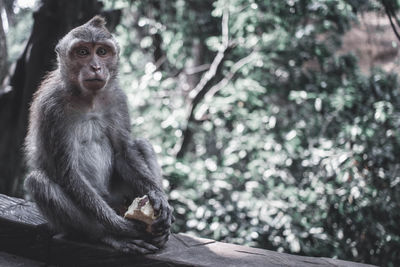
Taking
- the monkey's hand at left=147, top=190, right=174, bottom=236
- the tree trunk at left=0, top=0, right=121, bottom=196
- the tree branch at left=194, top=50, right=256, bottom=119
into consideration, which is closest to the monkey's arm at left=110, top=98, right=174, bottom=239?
the monkey's hand at left=147, top=190, right=174, bottom=236

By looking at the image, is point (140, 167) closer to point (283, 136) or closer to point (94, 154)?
point (94, 154)

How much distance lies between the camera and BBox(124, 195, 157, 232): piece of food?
2.74 meters

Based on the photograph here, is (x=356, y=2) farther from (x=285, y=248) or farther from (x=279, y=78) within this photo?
(x=285, y=248)

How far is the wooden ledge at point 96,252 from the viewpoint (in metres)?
2.68

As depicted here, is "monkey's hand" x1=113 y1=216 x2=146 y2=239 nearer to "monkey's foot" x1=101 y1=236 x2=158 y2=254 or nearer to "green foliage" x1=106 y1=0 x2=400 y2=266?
"monkey's foot" x1=101 y1=236 x2=158 y2=254

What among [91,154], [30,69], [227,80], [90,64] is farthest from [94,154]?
[227,80]

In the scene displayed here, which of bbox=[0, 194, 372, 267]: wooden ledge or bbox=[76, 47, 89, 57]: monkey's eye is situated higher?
bbox=[76, 47, 89, 57]: monkey's eye

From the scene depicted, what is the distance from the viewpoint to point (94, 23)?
3.17 meters

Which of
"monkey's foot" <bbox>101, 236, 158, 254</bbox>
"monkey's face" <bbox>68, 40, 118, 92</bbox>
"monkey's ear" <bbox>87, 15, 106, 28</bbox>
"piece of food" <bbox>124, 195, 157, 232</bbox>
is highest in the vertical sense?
"monkey's ear" <bbox>87, 15, 106, 28</bbox>

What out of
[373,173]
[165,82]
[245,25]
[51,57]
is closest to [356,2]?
[245,25]

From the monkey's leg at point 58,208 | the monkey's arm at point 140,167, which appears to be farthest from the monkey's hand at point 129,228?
the monkey's arm at point 140,167

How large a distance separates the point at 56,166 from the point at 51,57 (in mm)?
2997

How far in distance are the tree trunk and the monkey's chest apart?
85.3 inches

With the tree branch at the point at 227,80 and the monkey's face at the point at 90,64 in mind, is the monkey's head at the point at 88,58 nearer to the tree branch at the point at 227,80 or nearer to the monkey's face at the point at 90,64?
the monkey's face at the point at 90,64
